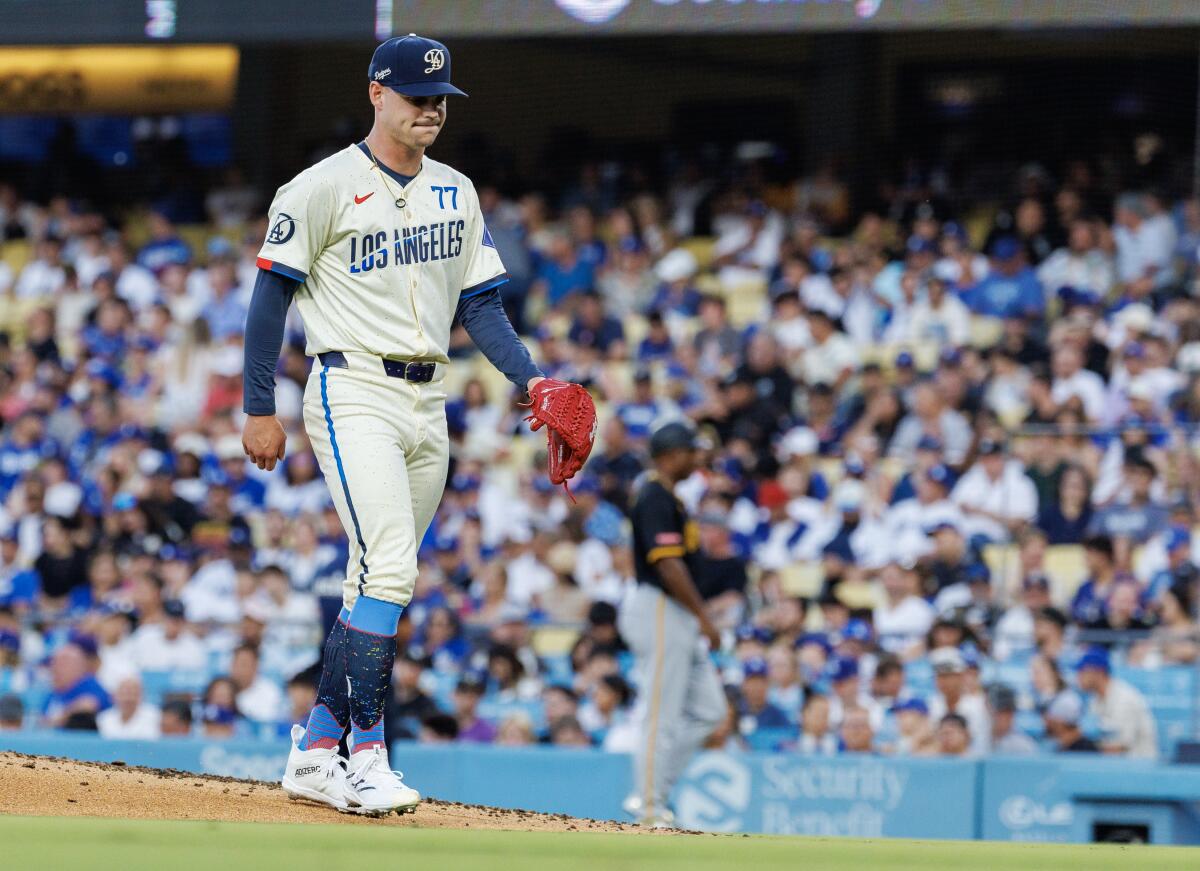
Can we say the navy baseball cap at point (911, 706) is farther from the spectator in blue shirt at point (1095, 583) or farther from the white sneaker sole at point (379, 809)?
the white sneaker sole at point (379, 809)

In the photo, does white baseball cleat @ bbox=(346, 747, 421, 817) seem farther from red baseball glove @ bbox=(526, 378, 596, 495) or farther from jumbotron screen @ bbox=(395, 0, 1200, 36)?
jumbotron screen @ bbox=(395, 0, 1200, 36)

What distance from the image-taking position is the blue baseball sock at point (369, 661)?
14.8 feet

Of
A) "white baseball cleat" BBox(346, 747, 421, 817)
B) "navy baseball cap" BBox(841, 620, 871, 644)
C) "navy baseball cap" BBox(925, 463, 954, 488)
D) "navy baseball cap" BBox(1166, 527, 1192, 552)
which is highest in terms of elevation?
"navy baseball cap" BBox(925, 463, 954, 488)

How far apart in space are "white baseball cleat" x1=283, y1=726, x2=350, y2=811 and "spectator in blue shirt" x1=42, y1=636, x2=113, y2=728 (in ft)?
17.7

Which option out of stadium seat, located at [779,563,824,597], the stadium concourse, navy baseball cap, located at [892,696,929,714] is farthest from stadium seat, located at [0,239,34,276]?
navy baseball cap, located at [892,696,929,714]

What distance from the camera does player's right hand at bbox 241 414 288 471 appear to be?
4.43m

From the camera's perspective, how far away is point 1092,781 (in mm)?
8125

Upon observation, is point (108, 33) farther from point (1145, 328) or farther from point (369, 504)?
point (369, 504)

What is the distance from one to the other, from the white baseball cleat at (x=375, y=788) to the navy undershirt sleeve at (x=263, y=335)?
0.89 metres

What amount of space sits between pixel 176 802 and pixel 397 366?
4.03 ft

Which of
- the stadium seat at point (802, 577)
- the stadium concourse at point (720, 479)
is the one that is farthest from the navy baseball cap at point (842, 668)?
the stadium seat at point (802, 577)

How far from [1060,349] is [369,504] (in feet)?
25.4

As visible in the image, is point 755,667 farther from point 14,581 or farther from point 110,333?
point 110,333

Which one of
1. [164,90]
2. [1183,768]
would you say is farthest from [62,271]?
[1183,768]
